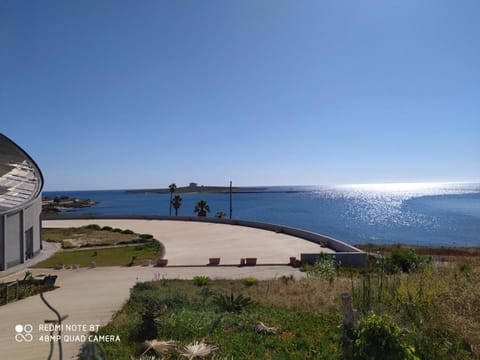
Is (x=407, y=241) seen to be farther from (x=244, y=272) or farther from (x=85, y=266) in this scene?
(x=85, y=266)

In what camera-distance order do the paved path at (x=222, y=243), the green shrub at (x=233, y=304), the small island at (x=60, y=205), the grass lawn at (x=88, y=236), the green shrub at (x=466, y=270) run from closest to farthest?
the green shrub at (x=233, y=304)
the green shrub at (x=466, y=270)
the paved path at (x=222, y=243)
the grass lawn at (x=88, y=236)
the small island at (x=60, y=205)

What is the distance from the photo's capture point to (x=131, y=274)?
18.5 metres

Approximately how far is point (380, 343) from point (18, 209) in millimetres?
23713

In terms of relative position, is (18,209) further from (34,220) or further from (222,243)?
(222,243)

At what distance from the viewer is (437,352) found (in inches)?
238

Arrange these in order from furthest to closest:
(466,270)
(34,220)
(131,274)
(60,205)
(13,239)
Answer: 1. (60,205)
2. (34,220)
3. (13,239)
4. (131,274)
5. (466,270)

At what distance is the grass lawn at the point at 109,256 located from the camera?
22.0 metres

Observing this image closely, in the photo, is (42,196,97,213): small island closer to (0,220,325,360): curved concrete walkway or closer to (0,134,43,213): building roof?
(0,134,43,213): building roof

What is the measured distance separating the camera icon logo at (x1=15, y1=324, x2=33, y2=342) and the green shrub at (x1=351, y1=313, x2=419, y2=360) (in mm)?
8012

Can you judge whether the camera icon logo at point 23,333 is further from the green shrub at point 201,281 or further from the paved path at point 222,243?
the paved path at point 222,243

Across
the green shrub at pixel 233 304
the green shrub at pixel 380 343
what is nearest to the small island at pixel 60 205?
the green shrub at pixel 233 304

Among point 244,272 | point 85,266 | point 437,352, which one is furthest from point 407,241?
point 437,352

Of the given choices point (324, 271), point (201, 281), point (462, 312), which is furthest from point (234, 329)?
point (324, 271)

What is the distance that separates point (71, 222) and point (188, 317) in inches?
1679
